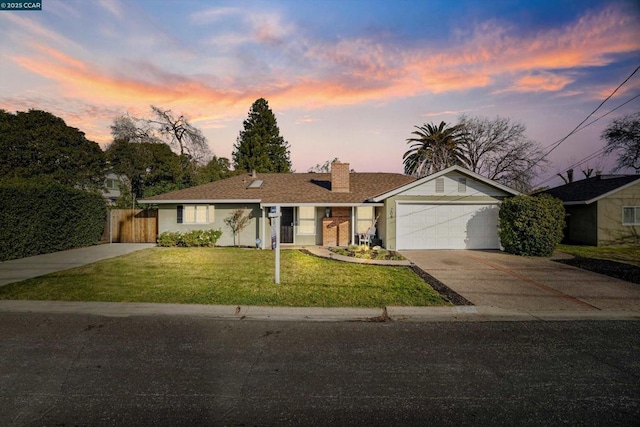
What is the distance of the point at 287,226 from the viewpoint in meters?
18.3

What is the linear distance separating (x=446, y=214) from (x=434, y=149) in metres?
24.4

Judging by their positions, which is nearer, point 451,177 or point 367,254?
point 367,254

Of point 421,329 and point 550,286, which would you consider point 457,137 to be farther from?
point 421,329

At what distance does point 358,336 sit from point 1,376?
5.05 metres

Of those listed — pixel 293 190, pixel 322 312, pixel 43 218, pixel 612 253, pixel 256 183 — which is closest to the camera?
pixel 322 312

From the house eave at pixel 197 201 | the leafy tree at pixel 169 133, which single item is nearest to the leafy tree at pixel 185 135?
the leafy tree at pixel 169 133

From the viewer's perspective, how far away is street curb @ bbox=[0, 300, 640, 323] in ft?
22.1

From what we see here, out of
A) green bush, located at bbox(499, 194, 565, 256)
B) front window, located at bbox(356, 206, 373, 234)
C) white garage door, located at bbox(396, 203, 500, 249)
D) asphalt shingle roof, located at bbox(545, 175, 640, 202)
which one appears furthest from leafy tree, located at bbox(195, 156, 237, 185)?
asphalt shingle roof, located at bbox(545, 175, 640, 202)

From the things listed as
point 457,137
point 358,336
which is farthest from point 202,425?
point 457,137

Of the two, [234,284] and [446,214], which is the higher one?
[446,214]

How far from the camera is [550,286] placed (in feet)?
30.1

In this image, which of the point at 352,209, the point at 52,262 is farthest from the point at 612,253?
the point at 52,262

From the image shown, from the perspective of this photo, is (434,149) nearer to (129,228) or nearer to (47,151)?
(129,228)

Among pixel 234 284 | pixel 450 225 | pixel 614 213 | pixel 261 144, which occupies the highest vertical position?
pixel 261 144
